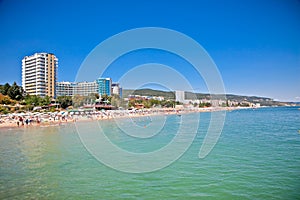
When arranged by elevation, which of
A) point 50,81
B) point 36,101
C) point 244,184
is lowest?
point 244,184

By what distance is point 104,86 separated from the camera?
4163 inches

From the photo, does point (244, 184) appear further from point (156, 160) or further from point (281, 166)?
point (156, 160)

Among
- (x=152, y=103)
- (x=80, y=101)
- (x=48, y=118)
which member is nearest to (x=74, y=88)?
(x=80, y=101)

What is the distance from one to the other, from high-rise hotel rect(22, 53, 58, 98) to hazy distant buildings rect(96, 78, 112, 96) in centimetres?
3506

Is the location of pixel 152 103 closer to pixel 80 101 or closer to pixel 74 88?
pixel 80 101

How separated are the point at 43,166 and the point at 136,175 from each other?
343 cm

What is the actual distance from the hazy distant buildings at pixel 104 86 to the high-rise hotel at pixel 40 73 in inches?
1380

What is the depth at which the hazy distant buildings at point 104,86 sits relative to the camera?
10395cm

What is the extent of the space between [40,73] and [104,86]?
42839 mm

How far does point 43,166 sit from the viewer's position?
862 centimetres

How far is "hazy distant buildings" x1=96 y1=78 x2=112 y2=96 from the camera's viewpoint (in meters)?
104

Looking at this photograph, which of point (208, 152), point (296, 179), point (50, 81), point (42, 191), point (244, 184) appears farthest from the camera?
point (50, 81)

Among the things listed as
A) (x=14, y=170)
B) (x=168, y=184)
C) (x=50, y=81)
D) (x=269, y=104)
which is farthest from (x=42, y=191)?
(x=269, y=104)

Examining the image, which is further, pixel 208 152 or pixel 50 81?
pixel 50 81
